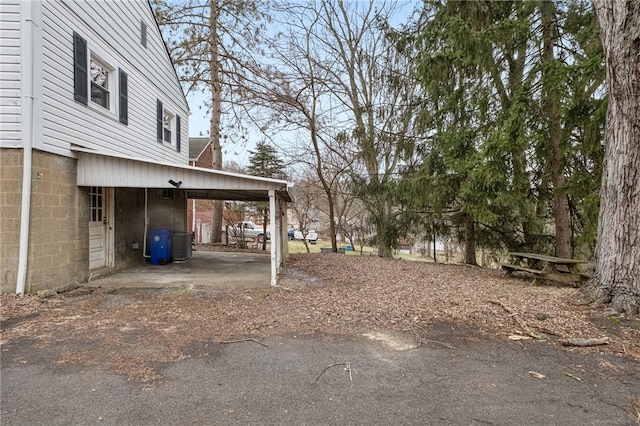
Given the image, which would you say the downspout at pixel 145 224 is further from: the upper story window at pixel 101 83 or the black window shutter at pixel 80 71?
the black window shutter at pixel 80 71

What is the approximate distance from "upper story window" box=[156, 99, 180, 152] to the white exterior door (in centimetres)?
290

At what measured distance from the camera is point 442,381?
3039 millimetres

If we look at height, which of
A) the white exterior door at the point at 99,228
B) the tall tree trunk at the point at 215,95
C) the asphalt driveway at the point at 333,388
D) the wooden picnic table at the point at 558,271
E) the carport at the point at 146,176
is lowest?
the asphalt driveway at the point at 333,388

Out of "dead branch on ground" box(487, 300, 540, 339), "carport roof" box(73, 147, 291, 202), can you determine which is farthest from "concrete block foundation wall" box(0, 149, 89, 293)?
"dead branch on ground" box(487, 300, 540, 339)

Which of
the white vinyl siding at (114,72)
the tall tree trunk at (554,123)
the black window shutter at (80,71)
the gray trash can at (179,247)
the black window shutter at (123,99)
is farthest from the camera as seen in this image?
the gray trash can at (179,247)

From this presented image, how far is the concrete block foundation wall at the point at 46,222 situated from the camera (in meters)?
5.16

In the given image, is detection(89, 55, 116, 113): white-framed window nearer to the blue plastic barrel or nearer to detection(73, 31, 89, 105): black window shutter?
→ detection(73, 31, 89, 105): black window shutter

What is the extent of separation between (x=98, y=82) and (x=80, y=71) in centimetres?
110

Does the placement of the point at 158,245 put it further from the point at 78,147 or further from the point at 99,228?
the point at 78,147

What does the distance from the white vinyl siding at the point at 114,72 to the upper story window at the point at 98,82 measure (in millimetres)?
59

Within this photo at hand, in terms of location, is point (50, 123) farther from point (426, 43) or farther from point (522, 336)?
point (426, 43)

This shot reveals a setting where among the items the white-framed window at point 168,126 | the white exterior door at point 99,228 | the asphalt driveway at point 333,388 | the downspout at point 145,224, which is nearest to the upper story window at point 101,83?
the white exterior door at point 99,228

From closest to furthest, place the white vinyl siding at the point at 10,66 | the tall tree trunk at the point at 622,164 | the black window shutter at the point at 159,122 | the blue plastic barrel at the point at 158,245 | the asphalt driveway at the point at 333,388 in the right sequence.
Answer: the asphalt driveway at the point at 333,388, the tall tree trunk at the point at 622,164, the white vinyl siding at the point at 10,66, the blue plastic barrel at the point at 158,245, the black window shutter at the point at 159,122

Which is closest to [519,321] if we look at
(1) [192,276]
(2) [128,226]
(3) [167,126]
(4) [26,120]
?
(1) [192,276]
